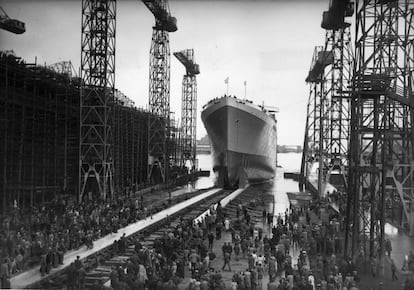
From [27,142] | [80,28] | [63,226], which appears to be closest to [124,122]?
[80,28]

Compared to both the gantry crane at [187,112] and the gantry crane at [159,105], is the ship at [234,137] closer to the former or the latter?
the gantry crane at [159,105]

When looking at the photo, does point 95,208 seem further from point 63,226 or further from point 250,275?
point 250,275

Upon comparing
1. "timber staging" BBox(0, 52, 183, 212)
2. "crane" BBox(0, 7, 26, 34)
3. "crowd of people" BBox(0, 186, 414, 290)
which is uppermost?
"crane" BBox(0, 7, 26, 34)

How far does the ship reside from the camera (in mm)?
41688

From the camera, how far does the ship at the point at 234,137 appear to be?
137ft

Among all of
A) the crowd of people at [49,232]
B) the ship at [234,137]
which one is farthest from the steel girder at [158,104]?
the crowd of people at [49,232]

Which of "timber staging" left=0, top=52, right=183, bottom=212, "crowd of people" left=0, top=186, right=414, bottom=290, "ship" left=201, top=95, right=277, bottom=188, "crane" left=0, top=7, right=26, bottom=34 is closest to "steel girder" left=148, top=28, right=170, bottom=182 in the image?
"ship" left=201, top=95, right=277, bottom=188

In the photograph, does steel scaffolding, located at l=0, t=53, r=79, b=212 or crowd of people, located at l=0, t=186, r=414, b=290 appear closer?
crowd of people, located at l=0, t=186, r=414, b=290

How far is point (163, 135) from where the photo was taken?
155 feet

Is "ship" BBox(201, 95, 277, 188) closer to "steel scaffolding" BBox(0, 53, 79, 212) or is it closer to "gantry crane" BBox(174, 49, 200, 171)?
"steel scaffolding" BBox(0, 53, 79, 212)

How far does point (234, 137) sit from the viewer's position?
41.8 m

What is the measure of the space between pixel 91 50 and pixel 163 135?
18430 mm

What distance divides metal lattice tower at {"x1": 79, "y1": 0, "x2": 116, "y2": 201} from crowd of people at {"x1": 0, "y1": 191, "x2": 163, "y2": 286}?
739 cm

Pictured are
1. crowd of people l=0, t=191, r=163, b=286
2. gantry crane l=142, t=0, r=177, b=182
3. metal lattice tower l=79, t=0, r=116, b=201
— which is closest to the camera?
crowd of people l=0, t=191, r=163, b=286
